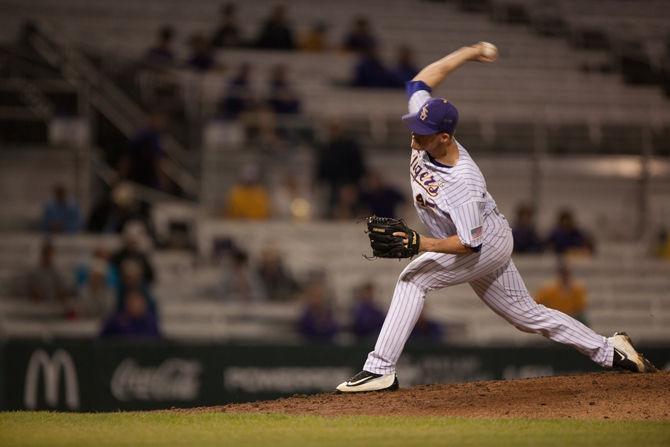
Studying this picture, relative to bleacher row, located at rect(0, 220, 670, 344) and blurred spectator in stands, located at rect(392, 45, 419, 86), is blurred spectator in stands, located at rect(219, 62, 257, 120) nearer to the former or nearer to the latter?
bleacher row, located at rect(0, 220, 670, 344)

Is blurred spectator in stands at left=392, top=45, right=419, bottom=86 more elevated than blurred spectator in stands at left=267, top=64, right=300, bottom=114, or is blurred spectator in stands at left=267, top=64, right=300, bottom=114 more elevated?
blurred spectator in stands at left=392, top=45, right=419, bottom=86

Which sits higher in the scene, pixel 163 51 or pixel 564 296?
pixel 163 51

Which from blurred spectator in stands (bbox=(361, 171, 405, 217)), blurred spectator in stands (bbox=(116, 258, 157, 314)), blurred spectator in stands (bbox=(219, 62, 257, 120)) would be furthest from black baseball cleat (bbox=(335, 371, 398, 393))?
blurred spectator in stands (bbox=(219, 62, 257, 120))

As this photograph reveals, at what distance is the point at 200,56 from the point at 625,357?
10.4 m

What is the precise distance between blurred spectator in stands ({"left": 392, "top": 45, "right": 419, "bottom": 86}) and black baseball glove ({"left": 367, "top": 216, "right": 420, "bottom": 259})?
34.8 ft

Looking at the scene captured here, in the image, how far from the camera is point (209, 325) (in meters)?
14.0

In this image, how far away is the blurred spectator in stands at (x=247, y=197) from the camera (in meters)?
15.4

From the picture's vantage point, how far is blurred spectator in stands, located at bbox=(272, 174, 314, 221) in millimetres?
15680

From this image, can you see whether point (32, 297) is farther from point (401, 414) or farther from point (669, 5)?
point (669, 5)

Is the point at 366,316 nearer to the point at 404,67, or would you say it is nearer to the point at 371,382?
the point at 404,67

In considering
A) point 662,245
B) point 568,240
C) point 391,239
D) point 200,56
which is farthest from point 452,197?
point 200,56

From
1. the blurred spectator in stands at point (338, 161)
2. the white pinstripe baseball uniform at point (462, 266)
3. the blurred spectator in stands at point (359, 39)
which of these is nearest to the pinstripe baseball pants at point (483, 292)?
the white pinstripe baseball uniform at point (462, 266)

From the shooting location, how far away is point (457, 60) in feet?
27.1

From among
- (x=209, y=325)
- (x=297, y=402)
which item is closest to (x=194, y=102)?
(x=209, y=325)
